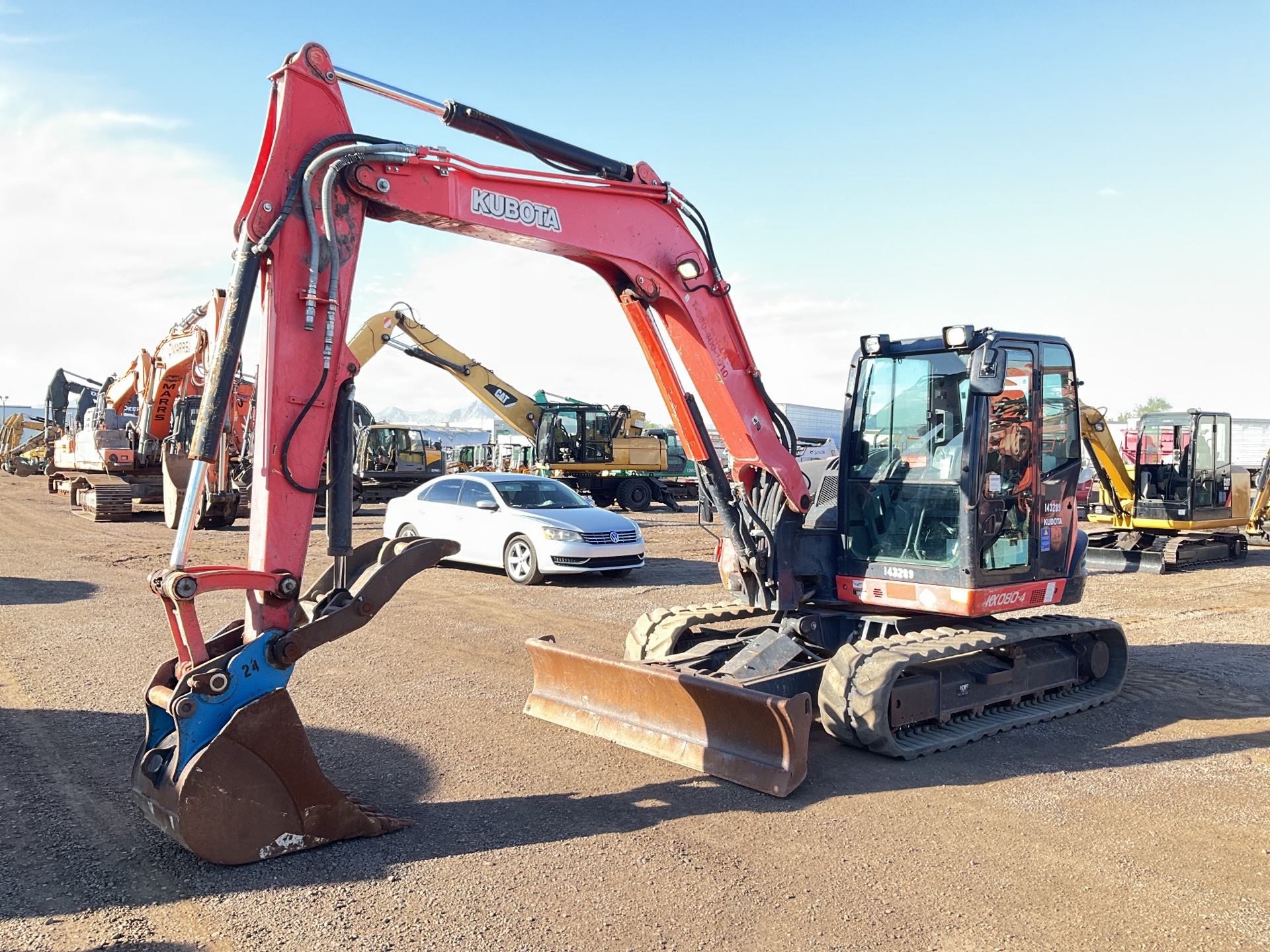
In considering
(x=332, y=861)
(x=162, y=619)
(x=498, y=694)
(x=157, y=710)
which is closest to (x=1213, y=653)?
(x=498, y=694)

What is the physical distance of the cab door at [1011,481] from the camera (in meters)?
6.79

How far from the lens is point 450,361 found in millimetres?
27297

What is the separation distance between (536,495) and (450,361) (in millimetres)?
13587

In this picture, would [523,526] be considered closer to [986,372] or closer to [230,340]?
[986,372]

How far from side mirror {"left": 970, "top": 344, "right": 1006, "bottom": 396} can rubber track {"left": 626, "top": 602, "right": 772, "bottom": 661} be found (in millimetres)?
2282

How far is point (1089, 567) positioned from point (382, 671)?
1406 cm

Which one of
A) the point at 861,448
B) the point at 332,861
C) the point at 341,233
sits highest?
the point at 341,233

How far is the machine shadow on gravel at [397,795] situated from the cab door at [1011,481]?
1.24 m

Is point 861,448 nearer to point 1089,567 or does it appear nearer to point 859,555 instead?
point 859,555

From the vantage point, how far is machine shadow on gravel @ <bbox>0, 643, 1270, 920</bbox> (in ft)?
14.3

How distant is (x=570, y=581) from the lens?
1396 centimetres

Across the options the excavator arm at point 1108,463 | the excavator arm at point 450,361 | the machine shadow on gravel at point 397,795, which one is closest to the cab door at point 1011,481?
the machine shadow on gravel at point 397,795

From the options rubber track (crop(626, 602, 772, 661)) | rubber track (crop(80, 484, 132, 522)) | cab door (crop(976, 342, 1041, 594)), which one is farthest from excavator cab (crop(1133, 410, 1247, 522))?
rubber track (crop(80, 484, 132, 522))

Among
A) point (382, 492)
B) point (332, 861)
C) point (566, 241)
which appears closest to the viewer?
point (332, 861)
